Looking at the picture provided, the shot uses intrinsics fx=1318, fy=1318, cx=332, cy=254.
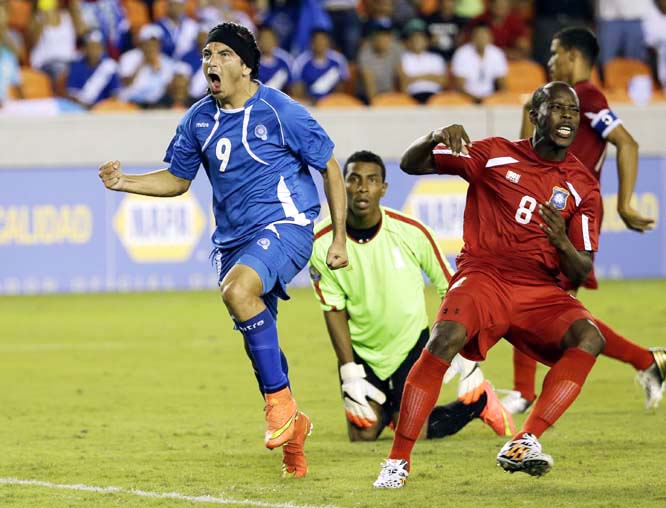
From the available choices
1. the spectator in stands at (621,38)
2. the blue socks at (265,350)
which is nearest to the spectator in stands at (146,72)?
the spectator in stands at (621,38)

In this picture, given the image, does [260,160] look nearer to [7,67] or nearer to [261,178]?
[261,178]

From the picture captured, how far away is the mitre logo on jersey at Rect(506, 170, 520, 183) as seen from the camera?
6.23 m

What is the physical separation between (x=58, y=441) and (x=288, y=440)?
197cm

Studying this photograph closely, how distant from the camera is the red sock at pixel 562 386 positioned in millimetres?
5871

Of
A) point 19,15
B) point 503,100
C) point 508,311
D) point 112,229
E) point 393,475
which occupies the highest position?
point 19,15

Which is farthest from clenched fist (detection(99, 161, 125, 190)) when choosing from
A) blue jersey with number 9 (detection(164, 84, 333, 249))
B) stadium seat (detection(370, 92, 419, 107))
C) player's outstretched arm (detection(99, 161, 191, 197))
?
stadium seat (detection(370, 92, 419, 107))

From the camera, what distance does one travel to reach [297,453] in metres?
6.25

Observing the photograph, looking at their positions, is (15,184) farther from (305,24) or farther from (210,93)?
(210,93)

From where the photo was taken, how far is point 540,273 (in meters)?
6.25

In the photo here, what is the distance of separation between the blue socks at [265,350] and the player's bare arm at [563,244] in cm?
136

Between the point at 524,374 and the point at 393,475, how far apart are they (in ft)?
8.98

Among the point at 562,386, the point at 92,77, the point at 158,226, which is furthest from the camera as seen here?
the point at 92,77

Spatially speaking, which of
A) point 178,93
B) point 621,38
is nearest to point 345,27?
point 178,93

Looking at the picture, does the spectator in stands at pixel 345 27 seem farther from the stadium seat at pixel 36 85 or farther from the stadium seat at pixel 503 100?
the stadium seat at pixel 36 85
